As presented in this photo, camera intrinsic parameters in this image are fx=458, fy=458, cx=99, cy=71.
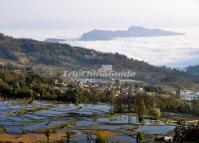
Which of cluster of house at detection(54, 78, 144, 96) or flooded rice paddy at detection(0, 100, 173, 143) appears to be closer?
flooded rice paddy at detection(0, 100, 173, 143)

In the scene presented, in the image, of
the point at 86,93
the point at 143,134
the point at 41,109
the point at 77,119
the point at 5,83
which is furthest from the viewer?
the point at 5,83

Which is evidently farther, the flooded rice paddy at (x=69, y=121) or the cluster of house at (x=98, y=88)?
the cluster of house at (x=98, y=88)

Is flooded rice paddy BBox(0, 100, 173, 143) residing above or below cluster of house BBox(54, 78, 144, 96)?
below

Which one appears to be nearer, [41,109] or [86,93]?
[41,109]

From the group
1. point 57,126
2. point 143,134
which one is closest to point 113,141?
point 143,134

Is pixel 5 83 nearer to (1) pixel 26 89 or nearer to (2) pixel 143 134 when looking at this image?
(1) pixel 26 89

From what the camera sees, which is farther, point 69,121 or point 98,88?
point 98,88

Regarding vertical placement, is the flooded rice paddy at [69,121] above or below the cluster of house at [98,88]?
below

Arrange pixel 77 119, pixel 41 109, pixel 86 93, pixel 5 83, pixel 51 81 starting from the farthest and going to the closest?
pixel 51 81, pixel 5 83, pixel 86 93, pixel 41 109, pixel 77 119
